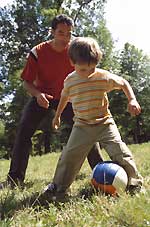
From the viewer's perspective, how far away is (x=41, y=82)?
21.5ft

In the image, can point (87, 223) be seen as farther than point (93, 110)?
No

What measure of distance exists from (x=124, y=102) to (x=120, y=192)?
4385cm

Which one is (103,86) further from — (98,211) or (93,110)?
(98,211)

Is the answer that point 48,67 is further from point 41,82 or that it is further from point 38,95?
point 38,95

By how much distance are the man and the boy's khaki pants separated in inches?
52.1

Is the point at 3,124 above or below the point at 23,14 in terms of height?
below

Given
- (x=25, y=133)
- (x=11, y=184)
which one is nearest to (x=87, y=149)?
(x=11, y=184)

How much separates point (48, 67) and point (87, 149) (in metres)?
2.00

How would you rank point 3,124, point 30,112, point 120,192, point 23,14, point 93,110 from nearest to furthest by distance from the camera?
point 120,192, point 93,110, point 30,112, point 23,14, point 3,124

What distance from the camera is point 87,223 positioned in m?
3.30

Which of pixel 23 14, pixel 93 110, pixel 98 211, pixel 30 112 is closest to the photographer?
pixel 98 211

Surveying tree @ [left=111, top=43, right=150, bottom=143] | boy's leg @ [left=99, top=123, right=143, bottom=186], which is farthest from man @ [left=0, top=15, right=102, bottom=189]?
tree @ [left=111, top=43, right=150, bottom=143]

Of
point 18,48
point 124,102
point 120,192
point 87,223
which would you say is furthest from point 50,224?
point 124,102

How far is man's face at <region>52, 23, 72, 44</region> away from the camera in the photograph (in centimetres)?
609
